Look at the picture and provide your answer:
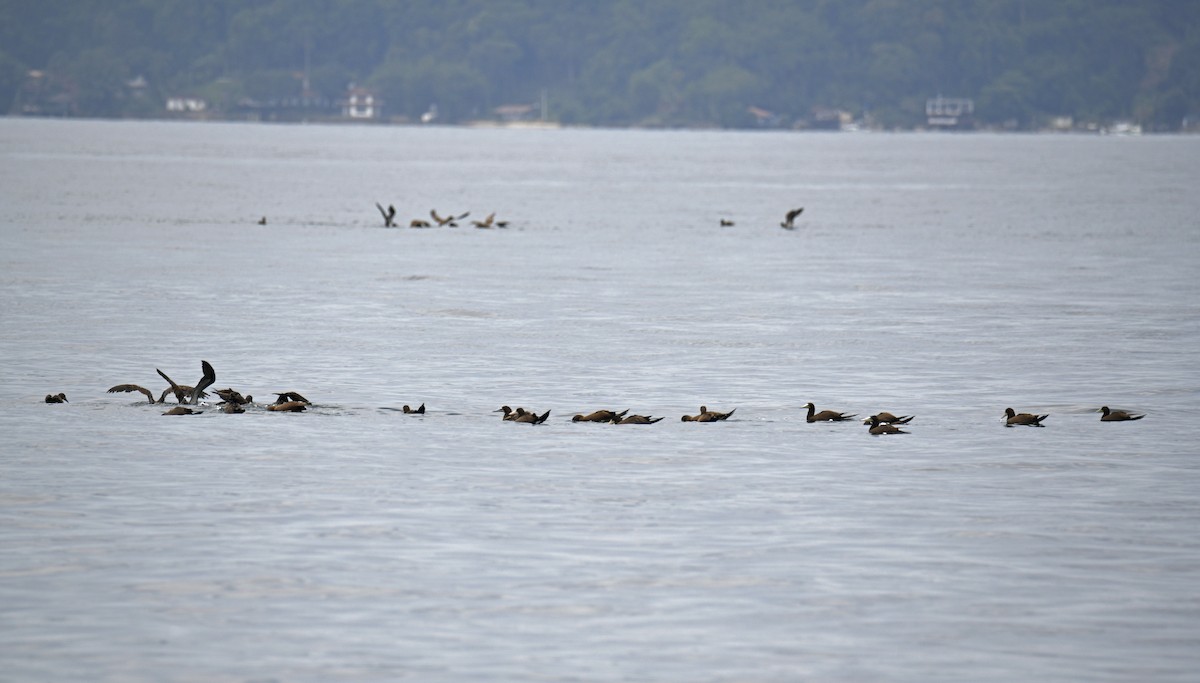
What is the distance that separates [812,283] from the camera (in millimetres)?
50906

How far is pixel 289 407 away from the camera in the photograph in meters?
26.6

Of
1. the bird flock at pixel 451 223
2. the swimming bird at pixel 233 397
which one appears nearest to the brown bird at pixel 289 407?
the swimming bird at pixel 233 397

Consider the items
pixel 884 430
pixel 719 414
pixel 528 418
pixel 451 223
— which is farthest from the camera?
pixel 451 223

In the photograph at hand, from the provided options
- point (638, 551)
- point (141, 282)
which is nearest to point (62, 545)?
point (638, 551)

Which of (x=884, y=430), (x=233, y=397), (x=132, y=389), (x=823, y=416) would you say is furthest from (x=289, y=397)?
(x=884, y=430)

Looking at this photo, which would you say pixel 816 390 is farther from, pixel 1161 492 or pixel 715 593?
pixel 715 593

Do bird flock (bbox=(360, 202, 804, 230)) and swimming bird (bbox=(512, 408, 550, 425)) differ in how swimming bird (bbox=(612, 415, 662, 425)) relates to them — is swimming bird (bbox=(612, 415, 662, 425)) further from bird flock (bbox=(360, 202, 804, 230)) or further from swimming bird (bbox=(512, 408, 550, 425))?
bird flock (bbox=(360, 202, 804, 230))

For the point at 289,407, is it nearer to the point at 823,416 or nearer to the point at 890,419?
the point at 823,416

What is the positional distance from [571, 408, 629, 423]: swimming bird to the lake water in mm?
279

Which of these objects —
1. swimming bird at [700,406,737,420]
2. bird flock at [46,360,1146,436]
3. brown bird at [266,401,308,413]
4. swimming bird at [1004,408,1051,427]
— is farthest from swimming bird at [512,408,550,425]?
swimming bird at [1004,408,1051,427]

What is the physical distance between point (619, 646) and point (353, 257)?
147 ft

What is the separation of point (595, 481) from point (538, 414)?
205 inches

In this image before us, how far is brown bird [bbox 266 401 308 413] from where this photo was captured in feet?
87.2

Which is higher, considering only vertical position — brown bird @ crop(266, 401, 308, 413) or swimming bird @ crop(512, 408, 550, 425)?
brown bird @ crop(266, 401, 308, 413)
